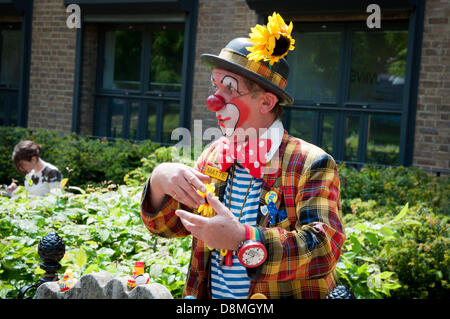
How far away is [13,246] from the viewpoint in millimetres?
3383

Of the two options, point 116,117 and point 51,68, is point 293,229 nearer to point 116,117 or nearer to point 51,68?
point 116,117

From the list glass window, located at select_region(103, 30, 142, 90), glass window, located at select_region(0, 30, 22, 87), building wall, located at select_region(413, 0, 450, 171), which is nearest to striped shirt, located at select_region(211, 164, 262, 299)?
building wall, located at select_region(413, 0, 450, 171)

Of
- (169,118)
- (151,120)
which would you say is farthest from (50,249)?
(151,120)

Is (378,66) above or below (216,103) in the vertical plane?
above

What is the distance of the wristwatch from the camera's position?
5.82 feet

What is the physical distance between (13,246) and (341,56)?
19.8 feet

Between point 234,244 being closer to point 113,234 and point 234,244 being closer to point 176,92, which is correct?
point 113,234

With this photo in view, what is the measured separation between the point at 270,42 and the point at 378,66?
6.15m

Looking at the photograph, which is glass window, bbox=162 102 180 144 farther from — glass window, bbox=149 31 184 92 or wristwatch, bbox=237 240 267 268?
wristwatch, bbox=237 240 267 268

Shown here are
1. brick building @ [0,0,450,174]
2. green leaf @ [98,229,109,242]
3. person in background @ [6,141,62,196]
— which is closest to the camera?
green leaf @ [98,229,109,242]

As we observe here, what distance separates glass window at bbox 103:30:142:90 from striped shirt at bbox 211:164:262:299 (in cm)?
809

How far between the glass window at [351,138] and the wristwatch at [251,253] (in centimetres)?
646

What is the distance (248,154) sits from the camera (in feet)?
7.17
